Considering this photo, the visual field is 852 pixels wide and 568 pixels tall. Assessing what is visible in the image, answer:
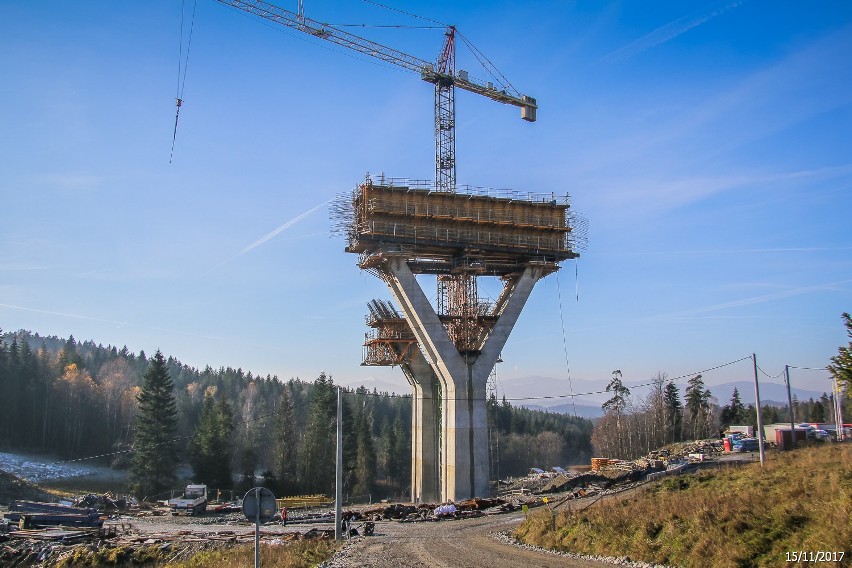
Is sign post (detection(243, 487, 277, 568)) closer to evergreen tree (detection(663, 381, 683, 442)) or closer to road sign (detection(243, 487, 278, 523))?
road sign (detection(243, 487, 278, 523))

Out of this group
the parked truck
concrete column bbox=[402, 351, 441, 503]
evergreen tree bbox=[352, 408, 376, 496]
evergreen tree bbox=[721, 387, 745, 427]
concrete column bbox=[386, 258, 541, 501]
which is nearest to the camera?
concrete column bbox=[386, 258, 541, 501]

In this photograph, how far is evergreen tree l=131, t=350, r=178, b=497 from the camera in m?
65.0

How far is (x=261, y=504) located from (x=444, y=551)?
32.4 ft

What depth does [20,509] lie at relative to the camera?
3822 centimetres

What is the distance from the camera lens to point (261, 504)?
13.8 meters

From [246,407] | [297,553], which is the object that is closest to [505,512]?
[297,553]

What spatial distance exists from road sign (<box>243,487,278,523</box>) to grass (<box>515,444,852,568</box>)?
33.7 feet

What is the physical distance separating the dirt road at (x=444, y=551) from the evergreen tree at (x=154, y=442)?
44.7m

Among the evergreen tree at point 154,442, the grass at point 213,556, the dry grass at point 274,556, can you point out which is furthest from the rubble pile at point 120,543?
the evergreen tree at point 154,442

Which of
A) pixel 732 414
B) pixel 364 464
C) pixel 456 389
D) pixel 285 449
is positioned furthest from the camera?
pixel 732 414
